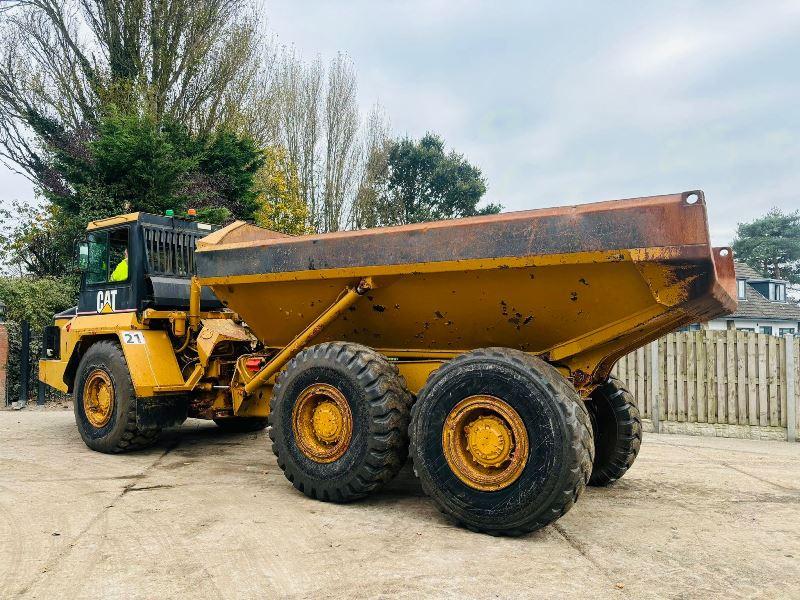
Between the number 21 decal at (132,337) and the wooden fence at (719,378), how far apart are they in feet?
23.9

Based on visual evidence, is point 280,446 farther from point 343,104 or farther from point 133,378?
point 343,104

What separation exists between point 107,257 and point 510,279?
511 centimetres

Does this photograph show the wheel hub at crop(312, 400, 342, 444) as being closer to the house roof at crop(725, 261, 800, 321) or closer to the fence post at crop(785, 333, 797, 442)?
the fence post at crop(785, 333, 797, 442)

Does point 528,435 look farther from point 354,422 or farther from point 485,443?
point 354,422

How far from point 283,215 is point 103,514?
18.8 metres

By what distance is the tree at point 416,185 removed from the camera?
2752 centimetres

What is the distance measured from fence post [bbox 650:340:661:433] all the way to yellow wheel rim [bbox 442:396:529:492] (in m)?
6.71

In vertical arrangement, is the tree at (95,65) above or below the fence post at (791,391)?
above

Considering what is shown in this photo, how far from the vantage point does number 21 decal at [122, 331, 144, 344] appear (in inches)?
253

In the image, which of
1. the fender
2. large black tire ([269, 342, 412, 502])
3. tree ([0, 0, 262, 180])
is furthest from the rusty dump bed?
tree ([0, 0, 262, 180])

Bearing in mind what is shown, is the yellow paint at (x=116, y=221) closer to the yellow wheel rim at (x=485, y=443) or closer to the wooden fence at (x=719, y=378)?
the yellow wheel rim at (x=485, y=443)

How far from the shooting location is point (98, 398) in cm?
670

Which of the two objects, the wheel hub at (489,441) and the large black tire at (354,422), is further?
the large black tire at (354,422)

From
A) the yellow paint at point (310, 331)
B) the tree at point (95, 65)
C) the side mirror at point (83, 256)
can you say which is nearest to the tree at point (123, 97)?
the tree at point (95, 65)
